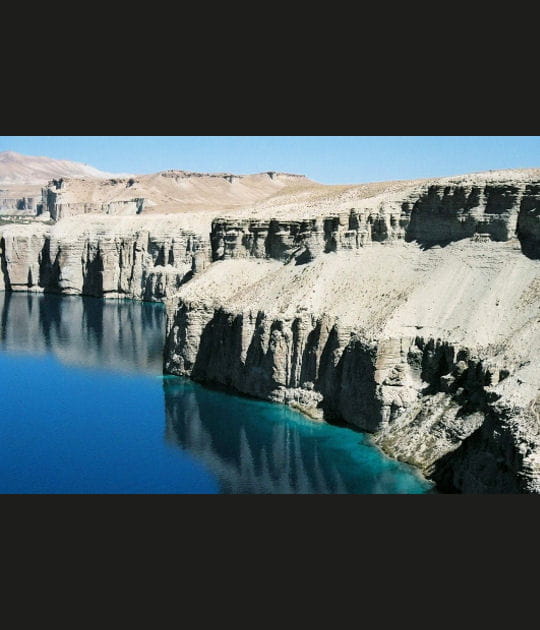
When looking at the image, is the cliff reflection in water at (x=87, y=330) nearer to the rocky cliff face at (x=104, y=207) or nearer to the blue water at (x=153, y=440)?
the blue water at (x=153, y=440)

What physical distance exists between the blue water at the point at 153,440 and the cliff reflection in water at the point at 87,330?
2.12ft

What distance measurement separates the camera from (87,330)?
92375 millimetres

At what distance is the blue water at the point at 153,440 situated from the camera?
43875mm

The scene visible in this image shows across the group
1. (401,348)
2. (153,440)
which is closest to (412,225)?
(401,348)

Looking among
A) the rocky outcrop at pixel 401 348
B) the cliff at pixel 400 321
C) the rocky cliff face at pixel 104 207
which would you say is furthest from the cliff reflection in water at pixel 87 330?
the rocky cliff face at pixel 104 207

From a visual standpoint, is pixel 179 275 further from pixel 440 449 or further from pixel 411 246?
pixel 440 449

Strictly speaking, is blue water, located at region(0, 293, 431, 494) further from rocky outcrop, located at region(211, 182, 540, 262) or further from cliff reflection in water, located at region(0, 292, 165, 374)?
rocky outcrop, located at region(211, 182, 540, 262)

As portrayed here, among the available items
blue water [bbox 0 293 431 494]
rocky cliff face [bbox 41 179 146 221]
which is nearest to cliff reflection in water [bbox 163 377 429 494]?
blue water [bbox 0 293 431 494]

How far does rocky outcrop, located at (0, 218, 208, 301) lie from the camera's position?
409 ft

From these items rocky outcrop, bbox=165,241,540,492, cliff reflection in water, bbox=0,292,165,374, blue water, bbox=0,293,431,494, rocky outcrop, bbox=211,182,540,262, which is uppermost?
rocky outcrop, bbox=211,182,540,262

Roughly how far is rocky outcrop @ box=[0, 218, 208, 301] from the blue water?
159ft

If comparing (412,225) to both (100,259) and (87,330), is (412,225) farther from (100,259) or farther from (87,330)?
(100,259)

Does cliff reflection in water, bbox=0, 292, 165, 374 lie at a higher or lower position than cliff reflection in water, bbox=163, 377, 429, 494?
higher

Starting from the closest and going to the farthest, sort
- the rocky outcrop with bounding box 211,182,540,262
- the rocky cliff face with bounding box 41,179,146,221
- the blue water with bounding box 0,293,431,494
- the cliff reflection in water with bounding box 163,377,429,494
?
the cliff reflection in water with bounding box 163,377,429,494, the blue water with bounding box 0,293,431,494, the rocky outcrop with bounding box 211,182,540,262, the rocky cliff face with bounding box 41,179,146,221
